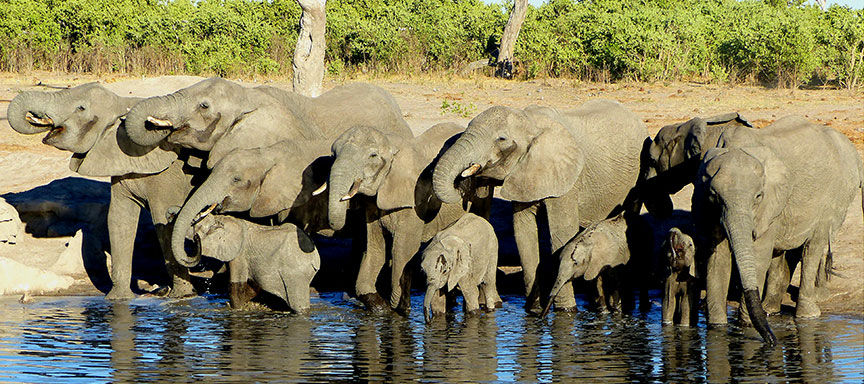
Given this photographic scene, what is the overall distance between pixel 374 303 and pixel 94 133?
3109 mm

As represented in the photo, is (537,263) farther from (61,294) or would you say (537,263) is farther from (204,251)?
(61,294)

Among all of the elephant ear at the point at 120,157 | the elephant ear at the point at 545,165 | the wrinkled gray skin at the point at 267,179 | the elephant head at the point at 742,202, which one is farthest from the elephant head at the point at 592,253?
the elephant ear at the point at 120,157

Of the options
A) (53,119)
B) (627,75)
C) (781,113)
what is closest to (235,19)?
(627,75)

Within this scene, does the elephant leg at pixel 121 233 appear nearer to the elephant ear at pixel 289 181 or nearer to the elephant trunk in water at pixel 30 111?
the elephant trunk in water at pixel 30 111

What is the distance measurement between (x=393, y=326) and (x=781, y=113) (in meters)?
11.5

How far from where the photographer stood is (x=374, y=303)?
1041 cm

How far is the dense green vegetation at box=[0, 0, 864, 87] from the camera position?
24797 mm

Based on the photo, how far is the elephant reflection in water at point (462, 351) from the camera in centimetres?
788

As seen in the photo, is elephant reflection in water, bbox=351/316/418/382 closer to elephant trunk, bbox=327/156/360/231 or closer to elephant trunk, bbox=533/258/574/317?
elephant trunk, bbox=327/156/360/231

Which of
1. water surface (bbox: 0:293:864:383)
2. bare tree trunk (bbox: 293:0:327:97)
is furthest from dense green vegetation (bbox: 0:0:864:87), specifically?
water surface (bbox: 0:293:864:383)

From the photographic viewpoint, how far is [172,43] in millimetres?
30938

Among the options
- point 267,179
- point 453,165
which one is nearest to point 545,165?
point 453,165

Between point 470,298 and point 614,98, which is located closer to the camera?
point 470,298

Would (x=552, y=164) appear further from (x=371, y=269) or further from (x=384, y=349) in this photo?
(x=384, y=349)
